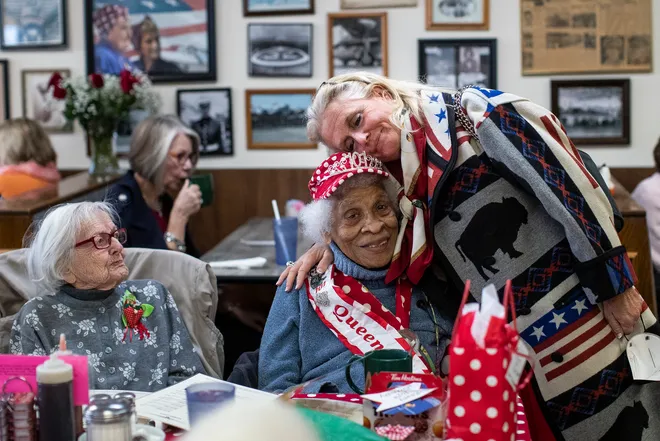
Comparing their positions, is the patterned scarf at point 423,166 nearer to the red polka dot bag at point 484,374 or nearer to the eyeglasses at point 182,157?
the red polka dot bag at point 484,374

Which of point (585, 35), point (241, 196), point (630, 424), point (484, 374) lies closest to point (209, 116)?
point (241, 196)

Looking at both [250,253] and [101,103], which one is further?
[101,103]

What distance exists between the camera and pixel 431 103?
2.20 meters

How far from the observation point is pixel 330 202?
228 cm

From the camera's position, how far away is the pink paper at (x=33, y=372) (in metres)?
1.53

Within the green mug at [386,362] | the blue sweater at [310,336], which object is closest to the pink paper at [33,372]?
the green mug at [386,362]

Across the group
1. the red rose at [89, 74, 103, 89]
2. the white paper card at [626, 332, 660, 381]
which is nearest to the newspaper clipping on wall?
the red rose at [89, 74, 103, 89]

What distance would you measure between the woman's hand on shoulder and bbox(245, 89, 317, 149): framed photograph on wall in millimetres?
2711

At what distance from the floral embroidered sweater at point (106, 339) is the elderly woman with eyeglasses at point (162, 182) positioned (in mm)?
1358

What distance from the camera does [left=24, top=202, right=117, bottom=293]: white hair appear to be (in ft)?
7.15

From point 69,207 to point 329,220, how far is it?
670mm

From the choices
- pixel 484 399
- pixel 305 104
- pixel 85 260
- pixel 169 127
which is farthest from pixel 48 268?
pixel 305 104

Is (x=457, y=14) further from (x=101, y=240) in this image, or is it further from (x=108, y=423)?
(x=108, y=423)

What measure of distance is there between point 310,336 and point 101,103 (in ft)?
9.63
